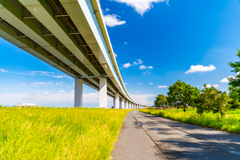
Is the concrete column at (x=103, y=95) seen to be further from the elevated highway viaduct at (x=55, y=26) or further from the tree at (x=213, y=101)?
the tree at (x=213, y=101)

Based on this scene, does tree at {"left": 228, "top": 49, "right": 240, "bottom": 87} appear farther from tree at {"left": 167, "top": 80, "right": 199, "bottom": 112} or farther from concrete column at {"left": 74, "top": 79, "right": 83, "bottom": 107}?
concrete column at {"left": 74, "top": 79, "right": 83, "bottom": 107}

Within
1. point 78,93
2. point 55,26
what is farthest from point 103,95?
point 55,26

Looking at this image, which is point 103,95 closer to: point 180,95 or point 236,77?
point 180,95

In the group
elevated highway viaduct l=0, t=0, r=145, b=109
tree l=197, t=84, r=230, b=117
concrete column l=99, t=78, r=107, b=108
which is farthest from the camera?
concrete column l=99, t=78, r=107, b=108

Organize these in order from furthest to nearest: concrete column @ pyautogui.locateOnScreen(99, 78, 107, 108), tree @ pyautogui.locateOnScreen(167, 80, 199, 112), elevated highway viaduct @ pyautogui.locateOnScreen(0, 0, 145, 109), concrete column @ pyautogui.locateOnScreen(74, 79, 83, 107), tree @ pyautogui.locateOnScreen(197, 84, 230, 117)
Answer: tree @ pyautogui.locateOnScreen(167, 80, 199, 112) → concrete column @ pyautogui.locateOnScreen(74, 79, 83, 107) → concrete column @ pyautogui.locateOnScreen(99, 78, 107, 108) → tree @ pyautogui.locateOnScreen(197, 84, 230, 117) → elevated highway viaduct @ pyautogui.locateOnScreen(0, 0, 145, 109)

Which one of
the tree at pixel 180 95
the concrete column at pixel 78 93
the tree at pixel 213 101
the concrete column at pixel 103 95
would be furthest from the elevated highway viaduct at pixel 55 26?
the tree at pixel 180 95

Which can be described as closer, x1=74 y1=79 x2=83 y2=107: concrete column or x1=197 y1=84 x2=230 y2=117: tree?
x1=197 y1=84 x2=230 y2=117: tree

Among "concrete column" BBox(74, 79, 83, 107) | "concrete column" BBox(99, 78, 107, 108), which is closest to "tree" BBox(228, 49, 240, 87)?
"concrete column" BBox(99, 78, 107, 108)

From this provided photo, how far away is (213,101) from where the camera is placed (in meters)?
13.1

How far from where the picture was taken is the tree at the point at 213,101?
41.3 ft

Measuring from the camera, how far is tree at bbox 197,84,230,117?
495 inches

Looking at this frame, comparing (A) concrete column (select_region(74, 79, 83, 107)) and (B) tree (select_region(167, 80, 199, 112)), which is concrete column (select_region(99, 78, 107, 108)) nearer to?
(A) concrete column (select_region(74, 79, 83, 107))

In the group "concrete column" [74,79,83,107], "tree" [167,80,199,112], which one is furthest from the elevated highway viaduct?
"tree" [167,80,199,112]

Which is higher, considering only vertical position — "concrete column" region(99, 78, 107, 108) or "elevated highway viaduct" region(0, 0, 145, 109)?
"elevated highway viaduct" region(0, 0, 145, 109)
